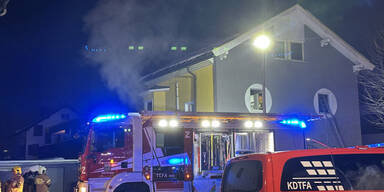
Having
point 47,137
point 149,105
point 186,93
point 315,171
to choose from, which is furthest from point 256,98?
point 47,137

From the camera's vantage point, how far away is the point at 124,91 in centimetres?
2055

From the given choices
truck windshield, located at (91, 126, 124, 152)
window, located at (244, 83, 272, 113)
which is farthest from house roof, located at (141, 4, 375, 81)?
truck windshield, located at (91, 126, 124, 152)

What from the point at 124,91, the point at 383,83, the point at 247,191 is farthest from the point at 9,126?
the point at 247,191

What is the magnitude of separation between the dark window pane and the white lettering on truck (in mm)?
13422

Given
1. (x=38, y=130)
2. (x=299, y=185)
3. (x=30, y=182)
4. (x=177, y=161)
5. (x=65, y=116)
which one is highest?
(x=65, y=116)

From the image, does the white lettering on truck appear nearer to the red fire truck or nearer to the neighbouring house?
the red fire truck

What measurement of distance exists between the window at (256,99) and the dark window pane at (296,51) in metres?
2.63

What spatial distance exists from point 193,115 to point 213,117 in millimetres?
556

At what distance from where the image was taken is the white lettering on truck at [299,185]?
5.10 m

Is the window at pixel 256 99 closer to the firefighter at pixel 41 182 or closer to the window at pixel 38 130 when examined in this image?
the firefighter at pixel 41 182

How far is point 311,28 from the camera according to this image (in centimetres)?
1831

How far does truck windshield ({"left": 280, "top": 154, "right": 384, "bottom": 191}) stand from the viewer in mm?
5164

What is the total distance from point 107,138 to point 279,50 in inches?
415

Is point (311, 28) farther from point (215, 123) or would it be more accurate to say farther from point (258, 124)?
point (215, 123)
